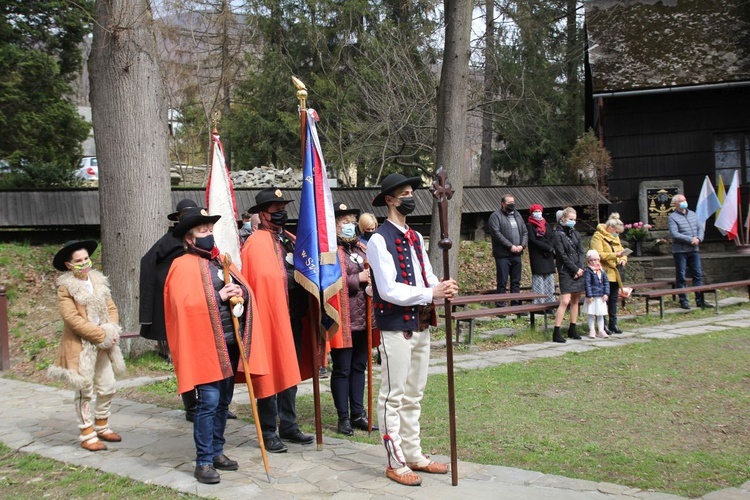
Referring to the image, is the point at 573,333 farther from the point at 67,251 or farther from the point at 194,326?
the point at 67,251

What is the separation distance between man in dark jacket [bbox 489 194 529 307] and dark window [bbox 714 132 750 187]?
8.66 meters

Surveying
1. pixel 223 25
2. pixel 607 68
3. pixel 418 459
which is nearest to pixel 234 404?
pixel 418 459

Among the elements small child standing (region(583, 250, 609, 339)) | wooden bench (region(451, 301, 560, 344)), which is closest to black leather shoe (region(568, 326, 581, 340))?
small child standing (region(583, 250, 609, 339))

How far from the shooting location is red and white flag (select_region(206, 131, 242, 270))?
6164mm

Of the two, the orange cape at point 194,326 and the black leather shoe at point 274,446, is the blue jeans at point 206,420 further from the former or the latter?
the black leather shoe at point 274,446

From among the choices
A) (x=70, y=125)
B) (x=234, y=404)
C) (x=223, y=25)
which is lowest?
(x=234, y=404)

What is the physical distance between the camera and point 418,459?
5082 millimetres

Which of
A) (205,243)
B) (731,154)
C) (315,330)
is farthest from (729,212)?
(205,243)

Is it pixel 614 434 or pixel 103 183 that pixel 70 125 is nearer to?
pixel 103 183

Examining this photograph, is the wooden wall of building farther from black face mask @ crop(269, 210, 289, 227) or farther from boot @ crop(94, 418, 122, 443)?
boot @ crop(94, 418, 122, 443)

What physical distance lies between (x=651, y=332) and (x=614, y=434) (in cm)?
541

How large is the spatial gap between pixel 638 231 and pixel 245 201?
8.95m

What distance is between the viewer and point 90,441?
5910 mm

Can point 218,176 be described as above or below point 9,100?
below
